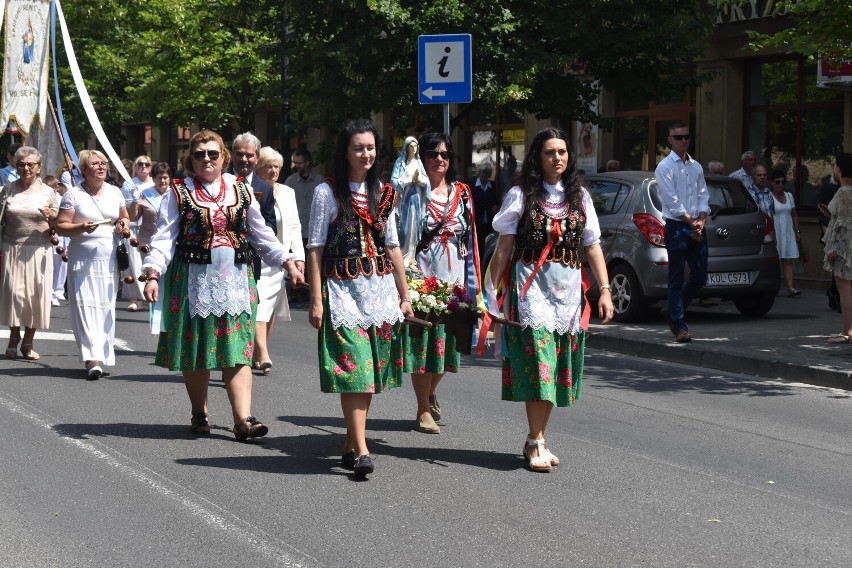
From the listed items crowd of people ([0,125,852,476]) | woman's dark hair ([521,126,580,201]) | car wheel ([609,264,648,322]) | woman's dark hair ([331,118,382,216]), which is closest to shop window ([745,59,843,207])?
car wheel ([609,264,648,322])

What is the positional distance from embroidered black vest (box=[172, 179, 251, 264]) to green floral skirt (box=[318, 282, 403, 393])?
1.07 m

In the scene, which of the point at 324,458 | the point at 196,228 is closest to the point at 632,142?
the point at 196,228

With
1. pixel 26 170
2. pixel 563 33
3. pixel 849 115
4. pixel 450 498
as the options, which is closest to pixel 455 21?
pixel 563 33

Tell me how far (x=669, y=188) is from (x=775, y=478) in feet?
20.3

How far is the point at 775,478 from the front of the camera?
726 cm

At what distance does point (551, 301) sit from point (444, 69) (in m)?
7.88

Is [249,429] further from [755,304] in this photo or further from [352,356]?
[755,304]

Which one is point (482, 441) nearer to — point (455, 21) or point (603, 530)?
point (603, 530)

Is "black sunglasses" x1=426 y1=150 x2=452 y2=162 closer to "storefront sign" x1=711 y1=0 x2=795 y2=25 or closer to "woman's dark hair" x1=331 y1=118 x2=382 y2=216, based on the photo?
"woman's dark hair" x1=331 y1=118 x2=382 y2=216

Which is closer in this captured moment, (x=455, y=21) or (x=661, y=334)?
(x=661, y=334)

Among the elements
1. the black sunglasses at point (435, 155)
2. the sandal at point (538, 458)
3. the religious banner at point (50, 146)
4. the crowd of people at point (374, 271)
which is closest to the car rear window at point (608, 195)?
the crowd of people at point (374, 271)

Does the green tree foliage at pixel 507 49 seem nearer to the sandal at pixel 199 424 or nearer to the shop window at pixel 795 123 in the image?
the shop window at pixel 795 123

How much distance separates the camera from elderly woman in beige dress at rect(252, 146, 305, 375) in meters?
10.3

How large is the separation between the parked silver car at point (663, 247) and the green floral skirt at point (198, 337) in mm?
7406
